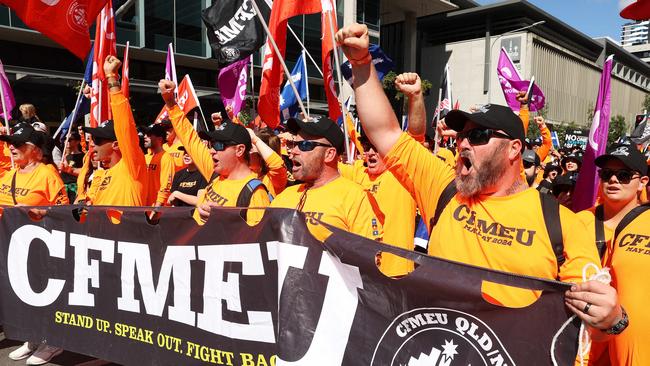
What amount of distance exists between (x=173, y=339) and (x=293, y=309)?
0.98 m

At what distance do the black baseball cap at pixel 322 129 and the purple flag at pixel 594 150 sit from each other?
6.51 ft

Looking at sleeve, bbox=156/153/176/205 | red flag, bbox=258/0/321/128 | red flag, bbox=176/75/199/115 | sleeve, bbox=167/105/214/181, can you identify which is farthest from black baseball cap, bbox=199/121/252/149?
red flag, bbox=176/75/199/115

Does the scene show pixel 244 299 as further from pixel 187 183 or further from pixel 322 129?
pixel 187 183

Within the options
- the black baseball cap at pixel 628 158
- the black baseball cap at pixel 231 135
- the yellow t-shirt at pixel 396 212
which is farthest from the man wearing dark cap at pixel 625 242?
the black baseball cap at pixel 231 135

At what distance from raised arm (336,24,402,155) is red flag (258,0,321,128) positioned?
311 centimetres

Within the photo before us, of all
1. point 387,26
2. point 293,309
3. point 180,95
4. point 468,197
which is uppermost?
point 387,26

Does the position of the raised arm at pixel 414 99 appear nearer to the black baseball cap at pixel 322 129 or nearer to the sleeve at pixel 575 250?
the black baseball cap at pixel 322 129

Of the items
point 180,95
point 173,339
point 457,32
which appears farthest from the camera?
point 457,32

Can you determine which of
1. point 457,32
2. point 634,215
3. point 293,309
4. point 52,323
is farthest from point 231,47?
point 457,32

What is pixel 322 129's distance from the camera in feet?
11.2

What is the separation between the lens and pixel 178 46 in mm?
24172

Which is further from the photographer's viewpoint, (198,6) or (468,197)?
(198,6)

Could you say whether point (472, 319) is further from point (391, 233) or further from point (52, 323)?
point (52, 323)

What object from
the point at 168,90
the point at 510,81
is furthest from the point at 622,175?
the point at 510,81
